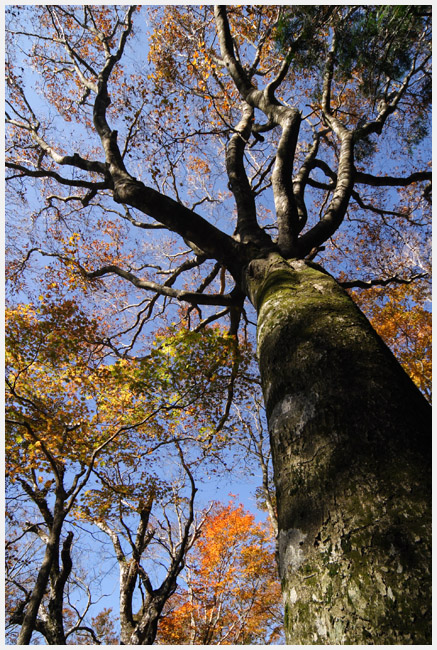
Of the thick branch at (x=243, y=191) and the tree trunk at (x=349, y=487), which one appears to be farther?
the thick branch at (x=243, y=191)

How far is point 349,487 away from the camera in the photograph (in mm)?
1101

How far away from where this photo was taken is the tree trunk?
2.87ft

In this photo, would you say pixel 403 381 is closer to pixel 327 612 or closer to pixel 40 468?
pixel 327 612

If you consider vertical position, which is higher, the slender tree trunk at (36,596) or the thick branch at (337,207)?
the thick branch at (337,207)

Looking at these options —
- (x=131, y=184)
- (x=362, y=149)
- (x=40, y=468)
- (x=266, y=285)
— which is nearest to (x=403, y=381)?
(x=266, y=285)

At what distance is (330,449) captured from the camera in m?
1.26

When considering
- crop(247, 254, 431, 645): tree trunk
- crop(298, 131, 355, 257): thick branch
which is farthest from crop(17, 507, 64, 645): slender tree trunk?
crop(298, 131, 355, 257): thick branch

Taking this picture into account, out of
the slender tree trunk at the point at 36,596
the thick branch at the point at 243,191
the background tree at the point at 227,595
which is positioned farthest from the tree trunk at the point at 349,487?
the background tree at the point at 227,595

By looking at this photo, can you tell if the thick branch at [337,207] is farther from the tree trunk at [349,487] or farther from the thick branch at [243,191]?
the tree trunk at [349,487]

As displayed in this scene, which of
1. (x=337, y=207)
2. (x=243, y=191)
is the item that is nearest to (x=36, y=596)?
(x=243, y=191)

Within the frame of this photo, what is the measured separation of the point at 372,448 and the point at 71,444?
7.36m

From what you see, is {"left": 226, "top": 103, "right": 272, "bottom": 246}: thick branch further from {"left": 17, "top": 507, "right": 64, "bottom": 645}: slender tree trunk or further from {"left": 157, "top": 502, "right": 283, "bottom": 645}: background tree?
{"left": 157, "top": 502, "right": 283, "bottom": 645}: background tree

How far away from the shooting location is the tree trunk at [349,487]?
875mm

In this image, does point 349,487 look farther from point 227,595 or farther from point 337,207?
point 227,595
